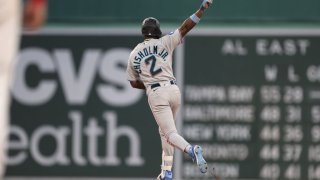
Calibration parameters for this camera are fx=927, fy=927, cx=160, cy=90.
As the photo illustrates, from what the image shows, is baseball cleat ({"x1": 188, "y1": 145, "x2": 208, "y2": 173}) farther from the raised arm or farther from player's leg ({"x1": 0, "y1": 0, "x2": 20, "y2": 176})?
player's leg ({"x1": 0, "y1": 0, "x2": 20, "y2": 176})

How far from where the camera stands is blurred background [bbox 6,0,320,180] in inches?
580

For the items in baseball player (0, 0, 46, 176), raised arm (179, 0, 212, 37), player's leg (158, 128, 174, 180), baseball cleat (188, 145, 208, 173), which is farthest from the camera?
player's leg (158, 128, 174, 180)

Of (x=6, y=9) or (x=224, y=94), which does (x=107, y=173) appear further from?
(x=6, y=9)

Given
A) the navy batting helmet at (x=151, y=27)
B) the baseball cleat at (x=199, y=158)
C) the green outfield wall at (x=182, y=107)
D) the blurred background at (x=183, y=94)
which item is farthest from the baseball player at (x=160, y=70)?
the green outfield wall at (x=182, y=107)

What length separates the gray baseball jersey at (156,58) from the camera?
9.95 metres

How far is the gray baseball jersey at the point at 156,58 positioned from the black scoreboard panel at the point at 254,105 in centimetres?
483

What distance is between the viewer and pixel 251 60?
14.9 meters

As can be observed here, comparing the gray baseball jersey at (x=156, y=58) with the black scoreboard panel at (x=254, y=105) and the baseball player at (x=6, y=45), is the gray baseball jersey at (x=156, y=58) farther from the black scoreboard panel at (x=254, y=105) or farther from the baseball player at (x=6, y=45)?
the black scoreboard panel at (x=254, y=105)

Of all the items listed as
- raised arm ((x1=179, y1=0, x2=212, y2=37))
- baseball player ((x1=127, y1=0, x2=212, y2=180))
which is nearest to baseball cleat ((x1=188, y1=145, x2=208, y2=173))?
baseball player ((x1=127, y1=0, x2=212, y2=180))

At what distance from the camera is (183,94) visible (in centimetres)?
1482

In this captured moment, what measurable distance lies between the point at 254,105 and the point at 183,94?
3.75 ft

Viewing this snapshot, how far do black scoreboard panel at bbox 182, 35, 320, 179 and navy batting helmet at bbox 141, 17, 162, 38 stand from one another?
15.7ft

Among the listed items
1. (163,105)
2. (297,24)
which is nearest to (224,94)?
(297,24)

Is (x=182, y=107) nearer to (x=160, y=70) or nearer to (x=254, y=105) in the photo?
(x=254, y=105)
